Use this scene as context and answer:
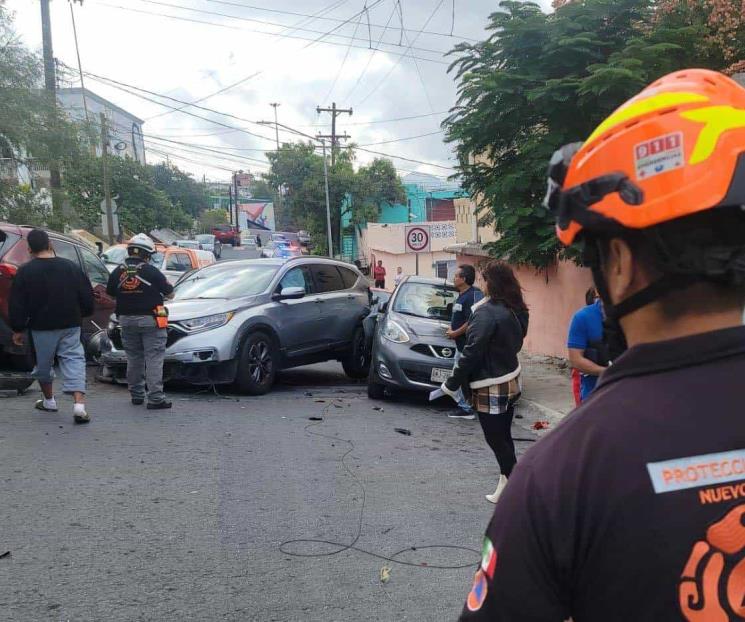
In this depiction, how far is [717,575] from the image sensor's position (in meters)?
1.20

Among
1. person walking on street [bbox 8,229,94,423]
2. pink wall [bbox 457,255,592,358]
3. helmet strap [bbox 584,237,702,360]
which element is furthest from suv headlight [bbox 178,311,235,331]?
helmet strap [bbox 584,237,702,360]

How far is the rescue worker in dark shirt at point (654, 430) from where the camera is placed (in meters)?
1.17

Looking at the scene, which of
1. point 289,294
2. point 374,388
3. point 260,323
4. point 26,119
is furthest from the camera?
point 26,119

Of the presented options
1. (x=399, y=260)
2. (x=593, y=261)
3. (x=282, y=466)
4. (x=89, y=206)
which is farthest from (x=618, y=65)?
(x=89, y=206)

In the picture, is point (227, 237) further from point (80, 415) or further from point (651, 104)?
point (651, 104)

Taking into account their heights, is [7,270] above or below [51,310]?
above

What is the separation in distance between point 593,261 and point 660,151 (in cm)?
23

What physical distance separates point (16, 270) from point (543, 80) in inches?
279

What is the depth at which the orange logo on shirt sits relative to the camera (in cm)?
118

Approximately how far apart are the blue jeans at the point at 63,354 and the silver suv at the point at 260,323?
5.64 ft

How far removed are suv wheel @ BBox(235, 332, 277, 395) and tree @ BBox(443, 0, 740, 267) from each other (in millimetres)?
3889

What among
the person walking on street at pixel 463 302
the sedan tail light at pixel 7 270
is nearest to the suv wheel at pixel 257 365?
the person walking on street at pixel 463 302

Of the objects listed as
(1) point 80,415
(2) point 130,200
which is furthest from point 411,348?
(2) point 130,200

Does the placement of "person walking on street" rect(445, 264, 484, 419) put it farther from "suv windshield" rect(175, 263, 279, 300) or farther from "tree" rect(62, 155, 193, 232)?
"tree" rect(62, 155, 193, 232)
